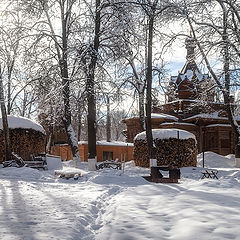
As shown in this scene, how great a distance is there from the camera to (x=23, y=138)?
1852 centimetres

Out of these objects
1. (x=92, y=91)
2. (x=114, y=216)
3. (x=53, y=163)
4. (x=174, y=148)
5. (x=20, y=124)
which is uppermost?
(x=92, y=91)

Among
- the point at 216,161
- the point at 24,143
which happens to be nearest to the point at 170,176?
the point at 24,143

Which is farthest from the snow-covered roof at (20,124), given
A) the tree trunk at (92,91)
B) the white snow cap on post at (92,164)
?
the white snow cap on post at (92,164)

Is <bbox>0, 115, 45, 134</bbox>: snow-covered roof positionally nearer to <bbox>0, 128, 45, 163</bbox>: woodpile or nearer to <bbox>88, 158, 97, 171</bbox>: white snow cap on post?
<bbox>0, 128, 45, 163</bbox>: woodpile

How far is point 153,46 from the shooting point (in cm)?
1683

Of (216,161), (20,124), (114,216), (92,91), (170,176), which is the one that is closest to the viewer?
(114,216)

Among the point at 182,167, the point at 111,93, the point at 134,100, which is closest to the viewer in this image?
the point at 111,93

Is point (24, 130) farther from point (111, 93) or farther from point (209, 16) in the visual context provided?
point (209, 16)

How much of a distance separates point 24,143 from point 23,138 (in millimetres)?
310

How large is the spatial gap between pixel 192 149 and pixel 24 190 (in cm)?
1243

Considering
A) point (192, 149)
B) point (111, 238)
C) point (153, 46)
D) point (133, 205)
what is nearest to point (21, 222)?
→ point (111, 238)

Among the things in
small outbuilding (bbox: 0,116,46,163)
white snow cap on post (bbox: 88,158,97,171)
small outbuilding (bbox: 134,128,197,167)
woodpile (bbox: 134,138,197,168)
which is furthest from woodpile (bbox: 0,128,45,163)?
woodpile (bbox: 134,138,197,168)

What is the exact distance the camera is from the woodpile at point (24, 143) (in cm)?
1817

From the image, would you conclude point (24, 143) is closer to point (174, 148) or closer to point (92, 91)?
point (92, 91)
